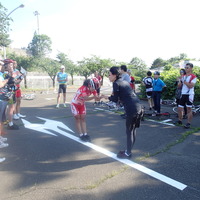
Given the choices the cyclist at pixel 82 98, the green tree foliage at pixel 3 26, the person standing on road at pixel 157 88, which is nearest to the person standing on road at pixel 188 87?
the person standing on road at pixel 157 88

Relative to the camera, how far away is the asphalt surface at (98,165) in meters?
2.61

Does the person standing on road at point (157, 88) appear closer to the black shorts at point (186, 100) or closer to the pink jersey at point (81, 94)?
the black shorts at point (186, 100)

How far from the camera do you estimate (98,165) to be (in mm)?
3445

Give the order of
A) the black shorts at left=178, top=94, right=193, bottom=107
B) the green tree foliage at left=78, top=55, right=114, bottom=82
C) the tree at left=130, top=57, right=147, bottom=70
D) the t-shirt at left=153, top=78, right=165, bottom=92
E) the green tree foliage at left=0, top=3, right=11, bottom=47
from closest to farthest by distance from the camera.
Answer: the black shorts at left=178, top=94, right=193, bottom=107 < the t-shirt at left=153, top=78, right=165, bottom=92 < the green tree foliage at left=0, top=3, right=11, bottom=47 < the green tree foliage at left=78, top=55, right=114, bottom=82 < the tree at left=130, top=57, right=147, bottom=70

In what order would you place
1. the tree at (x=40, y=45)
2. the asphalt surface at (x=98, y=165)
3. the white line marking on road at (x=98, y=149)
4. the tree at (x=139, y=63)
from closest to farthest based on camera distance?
the asphalt surface at (x=98, y=165)
the white line marking on road at (x=98, y=149)
the tree at (x=40, y=45)
the tree at (x=139, y=63)

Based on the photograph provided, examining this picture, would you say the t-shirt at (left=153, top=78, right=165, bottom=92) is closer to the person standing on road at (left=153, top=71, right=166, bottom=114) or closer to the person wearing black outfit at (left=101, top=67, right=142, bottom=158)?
the person standing on road at (left=153, top=71, right=166, bottom=114)

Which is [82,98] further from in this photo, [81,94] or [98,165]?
[98,165]

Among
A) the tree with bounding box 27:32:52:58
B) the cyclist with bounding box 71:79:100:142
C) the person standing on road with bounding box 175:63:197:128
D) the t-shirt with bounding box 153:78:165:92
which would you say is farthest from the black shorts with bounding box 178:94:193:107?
the tree with bounding box 27:32:52:58

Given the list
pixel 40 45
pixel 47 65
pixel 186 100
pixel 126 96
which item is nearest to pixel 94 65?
pixel 47 65

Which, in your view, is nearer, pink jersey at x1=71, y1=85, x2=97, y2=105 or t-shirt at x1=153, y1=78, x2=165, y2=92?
pink jersey at x1=71, y1=85, x2=97, y2=105

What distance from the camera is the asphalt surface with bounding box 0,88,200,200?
8.56 ft

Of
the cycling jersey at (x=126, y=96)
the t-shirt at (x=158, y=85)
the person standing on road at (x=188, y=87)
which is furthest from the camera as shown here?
the t-shirt at (x=158, y=85)

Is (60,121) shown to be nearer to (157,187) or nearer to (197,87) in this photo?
(157,187)

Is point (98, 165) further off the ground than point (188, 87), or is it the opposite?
point (188, 87)
